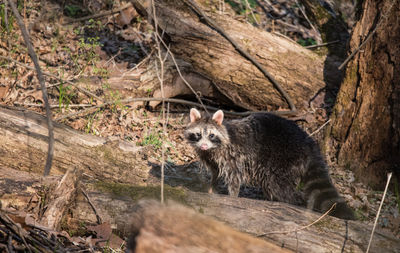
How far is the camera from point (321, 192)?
5414mm

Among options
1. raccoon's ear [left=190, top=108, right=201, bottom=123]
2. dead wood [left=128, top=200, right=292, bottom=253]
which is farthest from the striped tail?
dead wood [left=128, top=200, right=292, bottom=253]

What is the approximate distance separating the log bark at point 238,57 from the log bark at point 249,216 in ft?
11.3

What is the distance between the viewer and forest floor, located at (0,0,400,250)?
6.28 meters

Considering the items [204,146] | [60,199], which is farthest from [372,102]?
[60,199]

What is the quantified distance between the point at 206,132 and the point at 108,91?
2506mm

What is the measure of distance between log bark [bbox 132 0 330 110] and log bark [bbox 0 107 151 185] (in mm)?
2522

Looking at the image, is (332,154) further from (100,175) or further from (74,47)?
(74,47)

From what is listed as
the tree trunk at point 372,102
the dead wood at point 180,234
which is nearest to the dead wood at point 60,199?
the dead wood at point 180,234

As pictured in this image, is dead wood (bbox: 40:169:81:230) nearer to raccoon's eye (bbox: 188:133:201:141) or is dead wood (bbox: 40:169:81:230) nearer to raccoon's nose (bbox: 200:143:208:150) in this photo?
raccoon's nose (bbox: 200:143:208:150)

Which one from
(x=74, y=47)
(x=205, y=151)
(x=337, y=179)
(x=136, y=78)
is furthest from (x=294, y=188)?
(x=74, y=47)

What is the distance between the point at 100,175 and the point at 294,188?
262cm

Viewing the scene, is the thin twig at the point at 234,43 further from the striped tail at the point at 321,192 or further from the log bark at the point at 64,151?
the log bark at the point at 64,151

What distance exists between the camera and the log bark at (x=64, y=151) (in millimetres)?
4867

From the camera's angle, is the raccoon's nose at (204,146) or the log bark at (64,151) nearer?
the log bark at (64,151)
